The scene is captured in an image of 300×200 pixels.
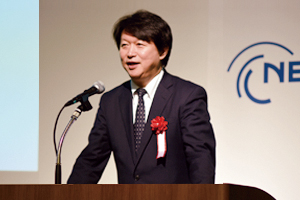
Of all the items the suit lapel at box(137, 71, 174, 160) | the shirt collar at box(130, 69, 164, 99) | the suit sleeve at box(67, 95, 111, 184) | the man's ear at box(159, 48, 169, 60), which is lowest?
the suit sleeve at box(67, 95, 111, 184)

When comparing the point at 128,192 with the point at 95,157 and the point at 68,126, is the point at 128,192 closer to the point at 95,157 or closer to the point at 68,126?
the point at 68,126

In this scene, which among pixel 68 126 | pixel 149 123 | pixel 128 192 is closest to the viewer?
pixel 128 192

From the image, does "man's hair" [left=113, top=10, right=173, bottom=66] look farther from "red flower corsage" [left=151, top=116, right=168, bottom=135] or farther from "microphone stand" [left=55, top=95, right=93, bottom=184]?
"microphone stand" [left=55, top=95, right=93, bottom=184]

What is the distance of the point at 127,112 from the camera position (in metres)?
2.45

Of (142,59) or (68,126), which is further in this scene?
(142,59)

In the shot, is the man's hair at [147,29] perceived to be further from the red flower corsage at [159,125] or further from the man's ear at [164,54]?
the red flower corsage at [159,125]

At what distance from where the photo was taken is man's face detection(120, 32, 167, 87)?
2.50 meters

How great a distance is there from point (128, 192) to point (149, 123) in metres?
1.34

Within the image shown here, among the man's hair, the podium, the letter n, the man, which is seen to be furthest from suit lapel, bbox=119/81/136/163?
the podium

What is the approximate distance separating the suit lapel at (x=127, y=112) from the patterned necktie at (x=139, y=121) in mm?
42

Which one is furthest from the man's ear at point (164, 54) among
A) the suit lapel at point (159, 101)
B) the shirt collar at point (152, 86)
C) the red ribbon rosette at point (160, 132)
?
the red ribbon rosette at point (160, 132)

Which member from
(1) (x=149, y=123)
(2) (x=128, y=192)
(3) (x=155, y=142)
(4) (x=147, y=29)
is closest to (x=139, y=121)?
(1) (x=149, y=123)

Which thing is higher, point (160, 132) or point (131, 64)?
point (131, 64)

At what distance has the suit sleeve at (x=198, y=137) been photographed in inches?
85.1
